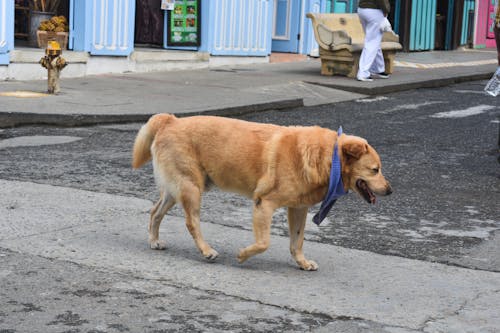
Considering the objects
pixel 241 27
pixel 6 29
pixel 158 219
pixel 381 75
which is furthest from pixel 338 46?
pixel 158 219

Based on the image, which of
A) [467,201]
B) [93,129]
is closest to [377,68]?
[93,129]

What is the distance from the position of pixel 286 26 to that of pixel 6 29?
8163mm

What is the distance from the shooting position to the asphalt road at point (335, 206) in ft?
14.2

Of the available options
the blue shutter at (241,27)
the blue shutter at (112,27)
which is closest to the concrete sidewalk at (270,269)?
the blue shutter at (112,27)

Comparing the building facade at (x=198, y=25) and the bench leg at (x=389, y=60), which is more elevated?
the building facade at (x=198, y=25)

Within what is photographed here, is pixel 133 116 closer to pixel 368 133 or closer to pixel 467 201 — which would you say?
pixel 368 133

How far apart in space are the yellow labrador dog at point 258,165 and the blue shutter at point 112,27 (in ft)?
31.2

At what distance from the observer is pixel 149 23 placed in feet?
57.3

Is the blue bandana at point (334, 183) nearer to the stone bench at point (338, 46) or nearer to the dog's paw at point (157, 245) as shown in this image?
the dog's paw at point (157, 245)

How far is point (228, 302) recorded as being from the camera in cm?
451

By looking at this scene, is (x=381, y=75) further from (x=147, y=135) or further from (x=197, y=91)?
(x=147, y=135)

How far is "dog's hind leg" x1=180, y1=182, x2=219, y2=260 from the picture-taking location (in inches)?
205

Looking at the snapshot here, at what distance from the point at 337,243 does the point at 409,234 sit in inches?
22.6

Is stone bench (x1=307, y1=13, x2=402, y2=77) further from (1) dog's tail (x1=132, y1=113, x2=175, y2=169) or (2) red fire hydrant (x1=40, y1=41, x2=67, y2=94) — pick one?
(1) dog's tail (x1=132, y1=113, x2=175, y2=169)
